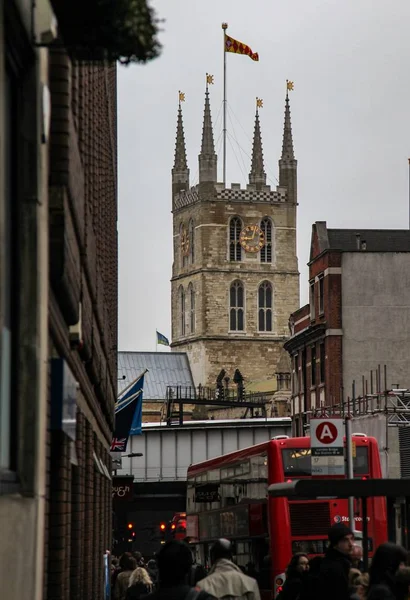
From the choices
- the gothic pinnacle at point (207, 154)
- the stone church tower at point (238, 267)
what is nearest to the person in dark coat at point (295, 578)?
the stone church tower at point (238, 267)

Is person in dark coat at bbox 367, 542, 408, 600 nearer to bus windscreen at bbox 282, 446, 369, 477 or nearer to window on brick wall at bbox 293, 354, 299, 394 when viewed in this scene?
bus windscreen at bbox 282, 446, 369, 477

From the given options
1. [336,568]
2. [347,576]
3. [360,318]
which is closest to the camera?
[336,568]

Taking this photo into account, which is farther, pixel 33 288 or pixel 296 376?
pixel 296 376

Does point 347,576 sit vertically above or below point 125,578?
below

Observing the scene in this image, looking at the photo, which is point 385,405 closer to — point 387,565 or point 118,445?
point 118,445

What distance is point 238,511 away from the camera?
95.0ft

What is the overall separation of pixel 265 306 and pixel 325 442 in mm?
124495

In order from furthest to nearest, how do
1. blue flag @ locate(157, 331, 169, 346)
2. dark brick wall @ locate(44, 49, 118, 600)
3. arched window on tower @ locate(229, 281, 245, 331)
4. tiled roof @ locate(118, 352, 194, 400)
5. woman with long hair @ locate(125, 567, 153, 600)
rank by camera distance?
blue flag @ locate(157, 331, 169, 346) → tiled roof @ locate(118, 352, 194, 400) → arched window on tower @ locate(229, 281, 245, 331) → woman with long hair @ locate(125, 567, 153, 600) → dark brick wall @ locate(44, 49, 118, 600)

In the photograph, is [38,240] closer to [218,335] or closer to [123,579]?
[123,579]

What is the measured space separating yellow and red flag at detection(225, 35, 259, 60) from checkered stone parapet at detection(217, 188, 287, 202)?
25389 millimetres

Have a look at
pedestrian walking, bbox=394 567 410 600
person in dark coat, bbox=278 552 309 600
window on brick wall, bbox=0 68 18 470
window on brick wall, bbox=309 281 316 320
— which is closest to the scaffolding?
window on brick wall, bbox=309 281 316 320

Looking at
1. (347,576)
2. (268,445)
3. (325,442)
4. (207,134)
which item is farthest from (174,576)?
(207,134)

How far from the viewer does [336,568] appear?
33.7 ft

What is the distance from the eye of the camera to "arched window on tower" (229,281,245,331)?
149 meters
